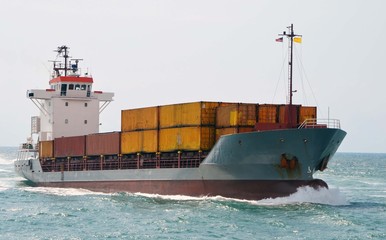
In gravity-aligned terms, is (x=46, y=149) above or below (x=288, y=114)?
below

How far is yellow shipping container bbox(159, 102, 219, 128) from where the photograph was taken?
4072cm

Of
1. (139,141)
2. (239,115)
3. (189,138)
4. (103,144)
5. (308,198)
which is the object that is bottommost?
(308,198)

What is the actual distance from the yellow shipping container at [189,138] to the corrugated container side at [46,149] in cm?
1604

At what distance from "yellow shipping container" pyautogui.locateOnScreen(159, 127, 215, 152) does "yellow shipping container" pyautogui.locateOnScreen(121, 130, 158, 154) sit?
118 cm

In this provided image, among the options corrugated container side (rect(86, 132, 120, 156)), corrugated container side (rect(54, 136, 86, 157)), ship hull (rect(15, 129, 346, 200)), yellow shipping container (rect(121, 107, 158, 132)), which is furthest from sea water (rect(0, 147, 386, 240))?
corrugated container side (rect(54, 136, 86, 157))

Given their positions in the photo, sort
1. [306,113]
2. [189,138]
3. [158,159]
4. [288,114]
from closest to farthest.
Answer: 1. [288,114]
2. [306,113]
3. [189,138]
4. [158,159]

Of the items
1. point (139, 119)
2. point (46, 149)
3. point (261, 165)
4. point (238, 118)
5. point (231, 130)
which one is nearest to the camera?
point (261, 165)

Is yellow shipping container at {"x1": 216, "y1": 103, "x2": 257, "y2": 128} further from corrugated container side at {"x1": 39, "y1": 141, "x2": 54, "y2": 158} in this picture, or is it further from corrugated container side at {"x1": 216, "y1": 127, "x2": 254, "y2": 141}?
corrugated container side at {"x1": 39, "y1": 141, "x2": 54, "y2": 158}

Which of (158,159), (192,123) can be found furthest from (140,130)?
(192,123)

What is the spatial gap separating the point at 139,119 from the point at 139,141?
4.54 feet

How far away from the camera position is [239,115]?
129 feet

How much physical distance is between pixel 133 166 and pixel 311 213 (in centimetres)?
1557

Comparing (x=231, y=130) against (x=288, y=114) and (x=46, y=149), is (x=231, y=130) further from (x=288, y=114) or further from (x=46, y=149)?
(x=46, y=149)

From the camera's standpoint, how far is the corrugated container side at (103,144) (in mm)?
48594
